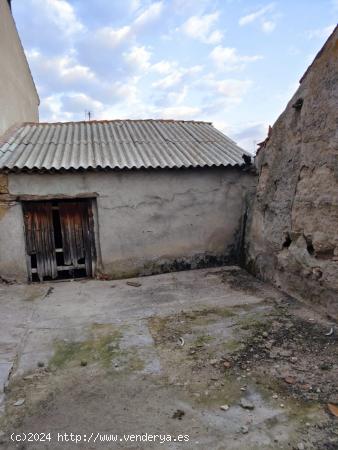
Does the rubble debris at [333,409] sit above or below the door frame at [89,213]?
below

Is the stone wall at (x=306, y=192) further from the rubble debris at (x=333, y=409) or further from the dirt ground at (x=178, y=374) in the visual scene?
the rubble debris at (x=333, y=409)

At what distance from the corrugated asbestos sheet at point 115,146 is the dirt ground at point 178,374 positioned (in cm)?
294

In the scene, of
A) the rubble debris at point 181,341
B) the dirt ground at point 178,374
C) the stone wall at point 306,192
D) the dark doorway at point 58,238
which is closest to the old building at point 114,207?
the dark doorway at point 58,238

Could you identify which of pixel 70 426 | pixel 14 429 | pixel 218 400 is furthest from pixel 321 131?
pixel 14 429

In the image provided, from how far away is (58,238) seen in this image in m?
7.40

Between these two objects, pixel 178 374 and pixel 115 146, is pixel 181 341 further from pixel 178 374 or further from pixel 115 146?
pixel 115 146

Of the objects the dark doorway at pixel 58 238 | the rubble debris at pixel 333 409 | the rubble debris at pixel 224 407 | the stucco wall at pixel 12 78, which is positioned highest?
the stucco wall at pixel 12 78

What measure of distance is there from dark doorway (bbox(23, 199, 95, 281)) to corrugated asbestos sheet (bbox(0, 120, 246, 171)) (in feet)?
3.00

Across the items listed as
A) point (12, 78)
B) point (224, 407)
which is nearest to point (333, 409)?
point (224, 407)

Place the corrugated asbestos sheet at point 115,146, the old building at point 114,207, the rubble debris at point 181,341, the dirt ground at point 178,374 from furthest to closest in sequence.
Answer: the corrugated asbestos sheet at point 115,146 → the old building at point 114,207 → the rubble debris at point 181,341 → the dirt ground at point 178,374

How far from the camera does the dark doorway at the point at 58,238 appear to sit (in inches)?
277

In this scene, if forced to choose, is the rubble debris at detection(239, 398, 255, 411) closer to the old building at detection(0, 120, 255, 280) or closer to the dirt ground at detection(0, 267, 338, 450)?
the dirt ground at detection(0, 267, 338, 450)

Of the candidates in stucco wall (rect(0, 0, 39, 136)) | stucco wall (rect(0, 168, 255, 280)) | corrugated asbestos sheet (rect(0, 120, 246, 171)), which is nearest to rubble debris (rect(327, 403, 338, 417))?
stucco wall (rect(0, 168, 255, 280))

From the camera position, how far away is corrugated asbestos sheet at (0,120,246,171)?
6980 mm
